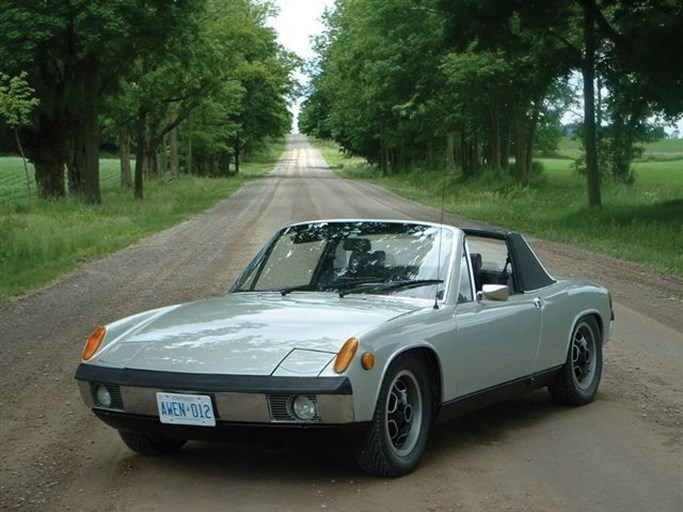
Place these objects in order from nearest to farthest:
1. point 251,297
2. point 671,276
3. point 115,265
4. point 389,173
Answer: point 251,297, point 671,276, point 115,265, point 389,173

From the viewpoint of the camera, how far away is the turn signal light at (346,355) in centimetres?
536

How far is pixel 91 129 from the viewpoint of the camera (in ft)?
122

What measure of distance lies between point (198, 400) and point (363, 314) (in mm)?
1120

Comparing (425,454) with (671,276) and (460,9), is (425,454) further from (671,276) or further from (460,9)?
(460,9)

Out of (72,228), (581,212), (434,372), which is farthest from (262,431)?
(581,212)

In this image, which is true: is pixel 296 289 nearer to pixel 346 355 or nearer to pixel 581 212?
pixel 346 355

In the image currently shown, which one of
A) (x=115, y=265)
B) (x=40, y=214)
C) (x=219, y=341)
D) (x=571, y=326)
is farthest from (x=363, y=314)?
(x=40, y=214)

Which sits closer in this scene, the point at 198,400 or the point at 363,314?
the point at 198,400

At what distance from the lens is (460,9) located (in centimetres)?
2602

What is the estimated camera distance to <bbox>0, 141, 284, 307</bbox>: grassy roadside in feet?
58.0

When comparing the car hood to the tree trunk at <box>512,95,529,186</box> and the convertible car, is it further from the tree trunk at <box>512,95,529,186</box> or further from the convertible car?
the tree trunk at <box>512,95,529,186</box>

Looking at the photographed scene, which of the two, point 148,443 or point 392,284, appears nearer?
point 148,443

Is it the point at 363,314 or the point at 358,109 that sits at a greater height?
the point at 358,109

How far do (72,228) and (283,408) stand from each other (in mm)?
21969
